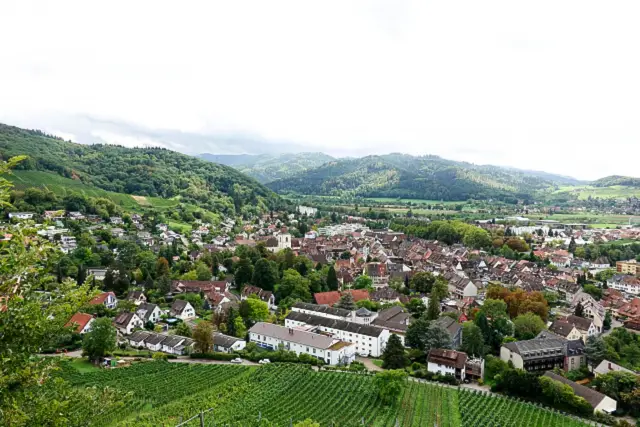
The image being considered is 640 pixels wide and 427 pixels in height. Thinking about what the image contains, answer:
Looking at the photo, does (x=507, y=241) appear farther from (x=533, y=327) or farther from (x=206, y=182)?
(x=206, y=182)

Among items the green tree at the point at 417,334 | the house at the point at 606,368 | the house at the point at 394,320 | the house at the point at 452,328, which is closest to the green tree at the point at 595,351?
the house at the point at 606,368

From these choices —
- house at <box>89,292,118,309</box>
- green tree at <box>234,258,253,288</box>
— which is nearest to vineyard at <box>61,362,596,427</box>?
house at <box>89,292,118,309</box>

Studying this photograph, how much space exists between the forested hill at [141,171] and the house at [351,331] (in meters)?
62.4

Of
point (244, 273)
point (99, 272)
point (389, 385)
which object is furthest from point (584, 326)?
point (99, 272)

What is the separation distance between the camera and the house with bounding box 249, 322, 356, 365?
2970cm

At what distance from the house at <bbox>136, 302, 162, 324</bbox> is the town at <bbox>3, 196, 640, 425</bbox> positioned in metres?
0.15

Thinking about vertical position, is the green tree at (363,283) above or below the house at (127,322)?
above

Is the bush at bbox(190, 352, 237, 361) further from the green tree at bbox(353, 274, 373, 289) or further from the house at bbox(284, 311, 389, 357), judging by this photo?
the green tree at bbox(353, 274, 373, 289)

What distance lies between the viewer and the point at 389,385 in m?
23.3

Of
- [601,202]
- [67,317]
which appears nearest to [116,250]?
[67,317]

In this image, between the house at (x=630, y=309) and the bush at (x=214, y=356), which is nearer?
the bush at (x=214, y=356)

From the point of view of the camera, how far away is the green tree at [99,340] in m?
27.9

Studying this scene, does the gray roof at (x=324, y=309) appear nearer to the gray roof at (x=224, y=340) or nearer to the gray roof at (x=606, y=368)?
the gray roof at (x=224, y=340)

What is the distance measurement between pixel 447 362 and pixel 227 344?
14.5m
